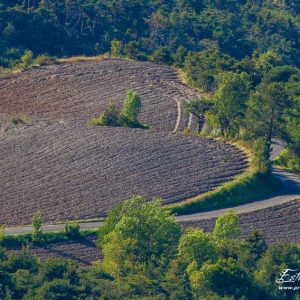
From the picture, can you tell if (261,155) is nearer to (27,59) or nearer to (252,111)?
(252,111)

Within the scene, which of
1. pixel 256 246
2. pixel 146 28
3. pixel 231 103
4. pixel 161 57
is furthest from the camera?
pixel 146 28

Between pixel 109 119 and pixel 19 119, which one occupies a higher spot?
pixel 109 119

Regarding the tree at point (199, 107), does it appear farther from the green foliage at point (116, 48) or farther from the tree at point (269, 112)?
the green foliage at point (116, 48)

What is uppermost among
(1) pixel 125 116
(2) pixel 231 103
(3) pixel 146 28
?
(2) pixel 231 103

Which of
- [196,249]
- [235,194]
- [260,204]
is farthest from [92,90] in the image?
[196,249]

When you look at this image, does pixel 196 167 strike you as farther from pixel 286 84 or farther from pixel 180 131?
pixel 286 84
